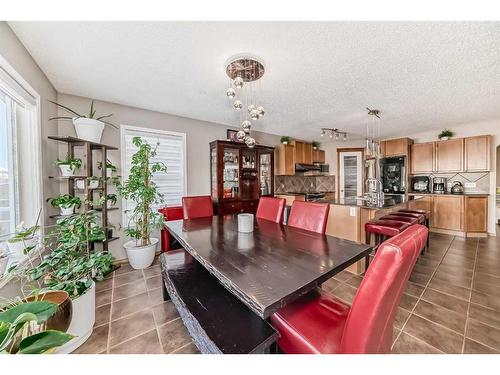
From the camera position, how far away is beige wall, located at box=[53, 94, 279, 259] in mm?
2590

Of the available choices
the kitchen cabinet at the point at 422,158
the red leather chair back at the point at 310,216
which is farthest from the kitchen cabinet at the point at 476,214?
the red leather chair back at the point at 310,216

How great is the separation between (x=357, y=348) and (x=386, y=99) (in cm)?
306

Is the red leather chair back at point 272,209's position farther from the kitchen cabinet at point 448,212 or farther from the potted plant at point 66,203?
the kitchen cabinet at point 448,212

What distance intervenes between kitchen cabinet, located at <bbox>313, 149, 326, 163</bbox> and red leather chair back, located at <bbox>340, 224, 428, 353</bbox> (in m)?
4.87

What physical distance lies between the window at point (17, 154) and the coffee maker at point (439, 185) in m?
6.77

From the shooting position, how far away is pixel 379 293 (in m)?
0.68

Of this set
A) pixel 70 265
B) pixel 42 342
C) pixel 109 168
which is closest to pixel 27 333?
pixel 42 342

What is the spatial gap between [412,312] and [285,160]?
3.50 meters

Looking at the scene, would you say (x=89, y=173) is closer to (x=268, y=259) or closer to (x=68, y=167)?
(x=68, y=167)

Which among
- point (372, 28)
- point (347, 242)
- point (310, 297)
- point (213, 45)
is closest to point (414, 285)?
point (347, 242)

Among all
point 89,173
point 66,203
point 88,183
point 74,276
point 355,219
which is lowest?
point 74,276

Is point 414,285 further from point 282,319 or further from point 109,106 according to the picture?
point 109,106

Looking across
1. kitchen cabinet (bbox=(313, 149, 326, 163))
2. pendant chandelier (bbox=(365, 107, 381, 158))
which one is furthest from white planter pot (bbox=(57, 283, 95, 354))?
kitchen cabinet (bbox=(313, 149, 326, 163))

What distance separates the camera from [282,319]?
3.33 feet
